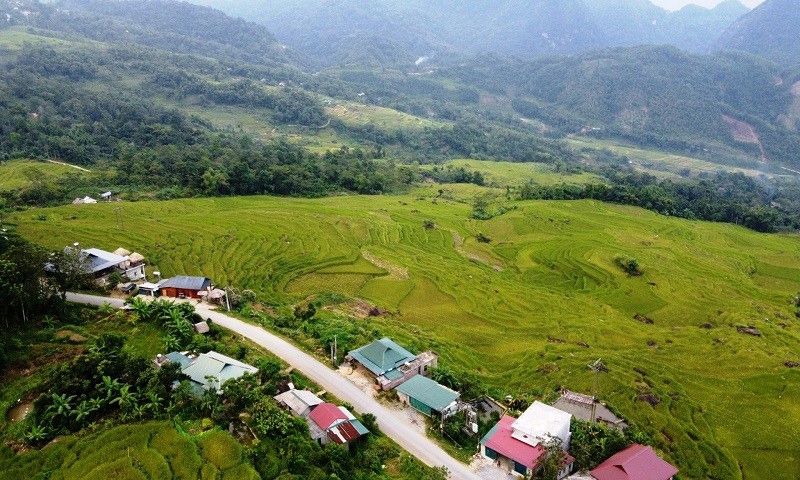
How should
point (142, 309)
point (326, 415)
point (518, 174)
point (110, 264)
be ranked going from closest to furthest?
1. point (326, 415)
2. point (142, 309)
3. point (110, 264)
4. point (518, 174)

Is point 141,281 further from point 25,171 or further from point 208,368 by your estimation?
point 25,171

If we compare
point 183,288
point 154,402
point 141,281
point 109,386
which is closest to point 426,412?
point 154,402

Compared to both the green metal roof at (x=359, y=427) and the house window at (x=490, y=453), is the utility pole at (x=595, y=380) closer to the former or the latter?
the house window at (x=490, y=453)

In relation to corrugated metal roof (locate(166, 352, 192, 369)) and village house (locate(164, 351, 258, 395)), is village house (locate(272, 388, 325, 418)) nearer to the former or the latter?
village house (locate(164, 351, 258, 395))

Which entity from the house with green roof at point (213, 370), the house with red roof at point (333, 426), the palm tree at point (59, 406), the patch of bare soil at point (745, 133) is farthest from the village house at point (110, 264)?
the patch of bare soil at point (745, 133)

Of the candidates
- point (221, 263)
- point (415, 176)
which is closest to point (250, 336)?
point (221, 263)

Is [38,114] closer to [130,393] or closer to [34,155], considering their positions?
[34,155]
